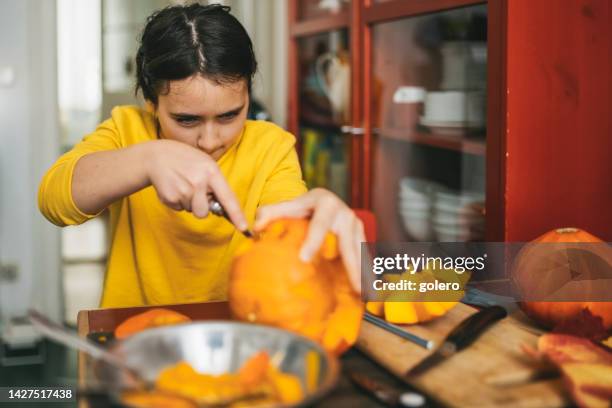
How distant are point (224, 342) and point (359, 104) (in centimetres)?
153

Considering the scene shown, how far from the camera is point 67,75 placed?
312cm

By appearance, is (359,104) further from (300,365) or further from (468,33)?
(300,365)

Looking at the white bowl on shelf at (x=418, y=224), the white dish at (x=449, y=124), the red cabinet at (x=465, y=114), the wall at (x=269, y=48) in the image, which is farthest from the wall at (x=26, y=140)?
the white dish at (x=449, y=124)

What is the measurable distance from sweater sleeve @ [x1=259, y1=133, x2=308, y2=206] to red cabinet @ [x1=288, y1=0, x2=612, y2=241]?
391mm

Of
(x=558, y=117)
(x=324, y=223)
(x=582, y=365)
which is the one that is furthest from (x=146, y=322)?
(x=558, y=117)

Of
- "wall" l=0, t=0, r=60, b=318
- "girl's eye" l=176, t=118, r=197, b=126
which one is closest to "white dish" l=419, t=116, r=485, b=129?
"girl's eye" l=176, t=118, r=197, b=126

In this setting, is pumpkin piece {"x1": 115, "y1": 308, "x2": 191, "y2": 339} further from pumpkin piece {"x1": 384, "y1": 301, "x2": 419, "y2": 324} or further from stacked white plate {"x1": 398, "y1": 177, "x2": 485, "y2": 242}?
stacked white plate {"x1": 398, "y1": 177, "x2": 485, "y2": 242}

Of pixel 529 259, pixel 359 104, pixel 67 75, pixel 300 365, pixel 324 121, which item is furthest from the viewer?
pixel 67 75

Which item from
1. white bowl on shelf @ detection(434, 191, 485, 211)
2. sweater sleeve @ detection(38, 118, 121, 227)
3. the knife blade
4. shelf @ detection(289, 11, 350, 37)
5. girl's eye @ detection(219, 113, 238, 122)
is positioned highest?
shelf @ detection(289, 11, 350, 37)

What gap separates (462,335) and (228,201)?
12.7 inches

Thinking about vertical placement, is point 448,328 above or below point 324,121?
below

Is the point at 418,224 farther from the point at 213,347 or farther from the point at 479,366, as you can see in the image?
the point at 213,347

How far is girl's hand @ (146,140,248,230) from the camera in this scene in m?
0.84

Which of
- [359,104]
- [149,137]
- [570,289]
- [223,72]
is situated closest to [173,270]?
[149,137]
